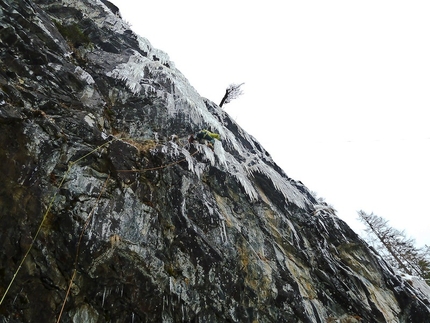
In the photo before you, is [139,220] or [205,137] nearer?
[139,220]

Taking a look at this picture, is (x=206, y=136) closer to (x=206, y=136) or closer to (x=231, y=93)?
(x=206, y=136)

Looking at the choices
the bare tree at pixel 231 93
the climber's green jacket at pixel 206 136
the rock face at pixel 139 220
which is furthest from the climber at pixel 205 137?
the bare tree at pixel 231 93

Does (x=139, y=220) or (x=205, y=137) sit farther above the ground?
(x=205, y=137)

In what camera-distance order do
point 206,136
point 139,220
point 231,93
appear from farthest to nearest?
point 231,93 < point 206,136 < point 139,220

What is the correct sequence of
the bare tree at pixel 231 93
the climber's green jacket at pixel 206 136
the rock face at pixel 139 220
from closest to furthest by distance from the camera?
the rock face at pixel 139 220 → the climber's green jacket at pixel 206 136 → the bare tree at pixel 231 93

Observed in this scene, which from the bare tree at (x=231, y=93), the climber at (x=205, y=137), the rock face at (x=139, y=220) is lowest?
the rock face at (x=139, y=220)

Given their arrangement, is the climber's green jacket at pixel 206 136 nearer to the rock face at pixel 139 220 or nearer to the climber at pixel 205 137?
the climber at pixel 205 137

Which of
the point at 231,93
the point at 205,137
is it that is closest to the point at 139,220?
the point at 205,137

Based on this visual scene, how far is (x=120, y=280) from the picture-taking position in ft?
15.9

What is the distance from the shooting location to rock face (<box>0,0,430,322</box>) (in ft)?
15.3

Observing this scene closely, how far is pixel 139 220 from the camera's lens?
5574 millimetres

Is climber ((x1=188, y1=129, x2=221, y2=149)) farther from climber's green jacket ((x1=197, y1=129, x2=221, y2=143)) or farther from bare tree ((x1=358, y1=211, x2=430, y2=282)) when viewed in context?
bare tree ((x1=358, y1=211, x2=430, y2=282))

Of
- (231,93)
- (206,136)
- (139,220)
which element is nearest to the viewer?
(139,220)

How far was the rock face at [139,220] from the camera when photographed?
15.3 ft
